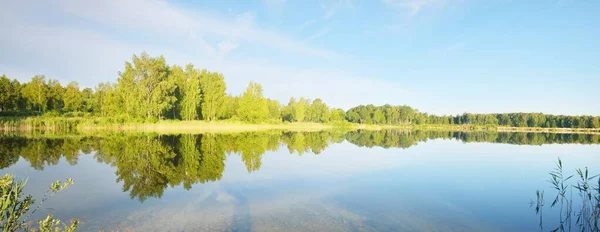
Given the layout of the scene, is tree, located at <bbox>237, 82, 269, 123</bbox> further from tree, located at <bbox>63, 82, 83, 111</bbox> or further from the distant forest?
tree, located at <bbox>63, 82, 83, 111</bbox>

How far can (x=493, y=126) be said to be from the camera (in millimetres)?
154875

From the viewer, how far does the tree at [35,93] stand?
2592 inches

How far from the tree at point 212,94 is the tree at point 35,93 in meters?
35.3

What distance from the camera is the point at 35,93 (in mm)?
66188

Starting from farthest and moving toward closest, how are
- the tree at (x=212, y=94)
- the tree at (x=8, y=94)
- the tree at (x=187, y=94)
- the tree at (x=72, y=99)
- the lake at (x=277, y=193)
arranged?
the tree at (x=72, y=99) → the tree at (x=212, y=94) → the tree at (x=8, y=94) → the tree at (x=187, y=94) → the lake at (x=277, y=193)

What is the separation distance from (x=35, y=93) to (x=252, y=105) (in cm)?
4529

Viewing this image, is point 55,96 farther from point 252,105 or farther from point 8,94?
point 252,105

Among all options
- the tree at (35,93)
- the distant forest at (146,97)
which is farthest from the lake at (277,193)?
the tree at (35,93)

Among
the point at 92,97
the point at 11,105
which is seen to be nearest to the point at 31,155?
the point at 11,105

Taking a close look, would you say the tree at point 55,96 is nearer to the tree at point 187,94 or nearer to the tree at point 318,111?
the tree at point 187,94

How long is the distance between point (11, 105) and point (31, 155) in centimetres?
6228

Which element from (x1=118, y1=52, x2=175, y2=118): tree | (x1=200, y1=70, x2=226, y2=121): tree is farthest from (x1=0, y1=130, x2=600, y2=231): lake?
(x1=200, y1=70, x2=226, y2=121): tree

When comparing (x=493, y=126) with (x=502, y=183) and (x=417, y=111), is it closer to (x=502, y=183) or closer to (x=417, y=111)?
(x=417, y=111)

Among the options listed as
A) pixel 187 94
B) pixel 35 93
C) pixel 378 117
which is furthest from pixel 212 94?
pixel 378 117
